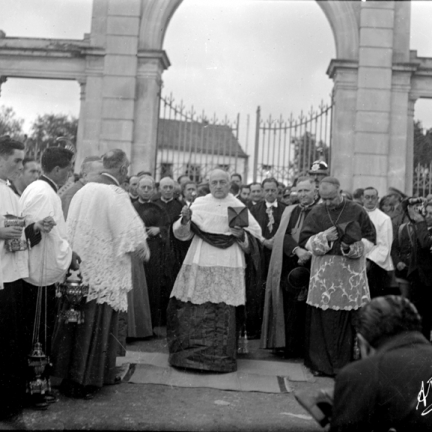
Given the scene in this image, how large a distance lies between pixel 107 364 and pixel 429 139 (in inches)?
686

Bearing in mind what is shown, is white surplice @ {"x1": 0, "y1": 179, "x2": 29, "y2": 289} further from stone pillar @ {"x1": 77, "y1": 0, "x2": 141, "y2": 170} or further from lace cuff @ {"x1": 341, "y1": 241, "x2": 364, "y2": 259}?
stone pillar @ {"x1": 77, "y1": 0, "x2": 141, "y2": 170}

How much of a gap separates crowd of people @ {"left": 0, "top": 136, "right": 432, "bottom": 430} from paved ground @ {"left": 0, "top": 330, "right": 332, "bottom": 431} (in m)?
0.19

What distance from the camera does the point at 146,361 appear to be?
648 centimetres

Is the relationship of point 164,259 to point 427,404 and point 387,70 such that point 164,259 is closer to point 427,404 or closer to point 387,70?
point 427,404

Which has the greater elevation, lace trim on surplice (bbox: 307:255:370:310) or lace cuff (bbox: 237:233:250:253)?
lace cuff (bbox: 237:233:250:253)

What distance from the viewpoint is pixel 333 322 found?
247 inches

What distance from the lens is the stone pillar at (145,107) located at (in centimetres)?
1260

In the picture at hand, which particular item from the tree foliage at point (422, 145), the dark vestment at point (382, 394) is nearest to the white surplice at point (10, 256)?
the dark vestment at point (382, 394)

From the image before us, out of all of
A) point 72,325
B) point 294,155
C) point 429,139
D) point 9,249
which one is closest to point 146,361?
point 72,325

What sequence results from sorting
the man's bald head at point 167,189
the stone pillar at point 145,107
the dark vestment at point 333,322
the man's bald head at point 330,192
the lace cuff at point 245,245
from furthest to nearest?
the stone pillar at point 145,107
the man's bald head at point 167,189
the lace cuff at point 245,245
the man's bald head at point 330,192
the dark vestment at point 333,322

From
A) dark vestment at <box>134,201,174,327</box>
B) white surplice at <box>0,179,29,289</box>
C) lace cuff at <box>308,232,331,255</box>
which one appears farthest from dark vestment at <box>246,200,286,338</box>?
white surplice at <box>0,179,29,289</box>

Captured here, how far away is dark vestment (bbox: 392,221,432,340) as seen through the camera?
760cm

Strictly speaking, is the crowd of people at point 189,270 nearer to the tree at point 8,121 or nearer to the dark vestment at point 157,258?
the dark vestment at point 157,258

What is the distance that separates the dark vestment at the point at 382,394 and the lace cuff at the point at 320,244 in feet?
11.8
